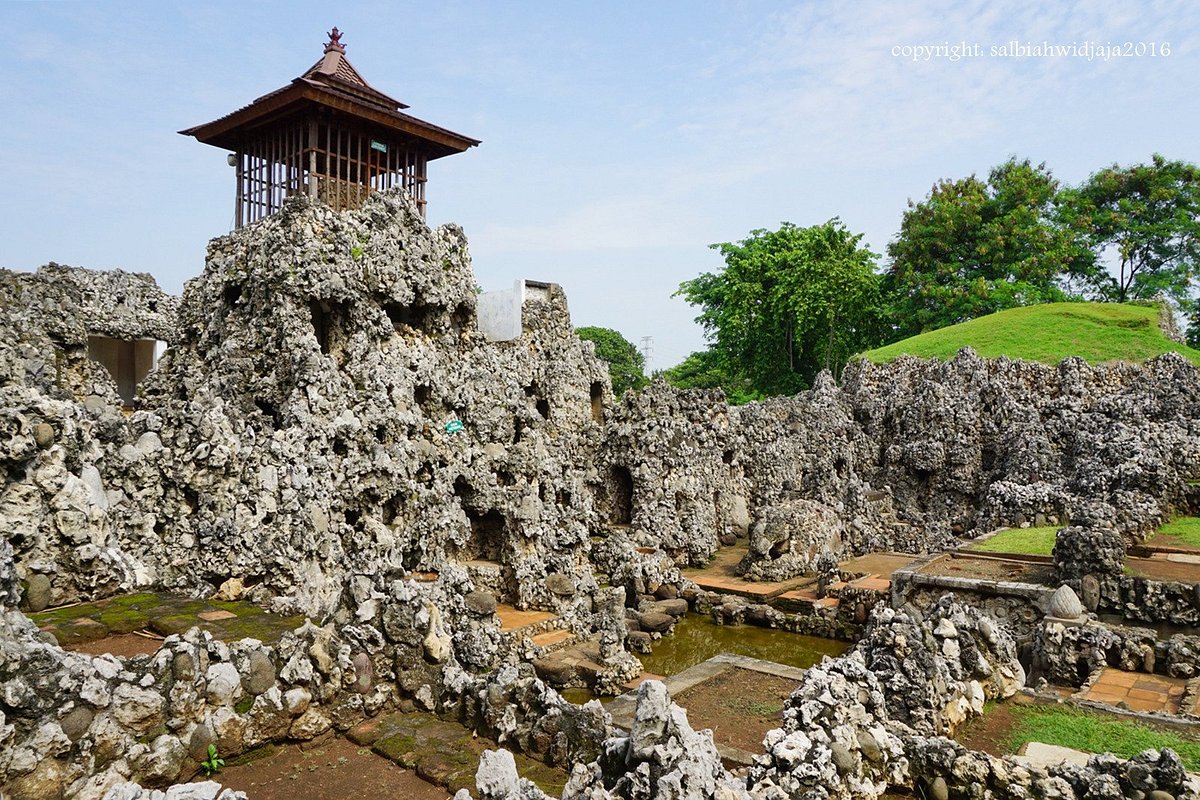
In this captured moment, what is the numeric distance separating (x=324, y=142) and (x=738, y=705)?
14583 mm

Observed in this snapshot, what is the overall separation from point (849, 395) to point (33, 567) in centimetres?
2533

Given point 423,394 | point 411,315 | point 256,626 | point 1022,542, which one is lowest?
point 1022,542

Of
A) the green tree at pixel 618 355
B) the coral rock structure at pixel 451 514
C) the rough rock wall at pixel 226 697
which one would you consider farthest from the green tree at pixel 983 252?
the rough rock wall at pixel 226 697

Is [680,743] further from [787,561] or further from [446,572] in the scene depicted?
[787,561]

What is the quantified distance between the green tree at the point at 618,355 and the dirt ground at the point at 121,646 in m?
43.6

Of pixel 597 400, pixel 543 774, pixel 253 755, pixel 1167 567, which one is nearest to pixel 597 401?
pixel 597 400

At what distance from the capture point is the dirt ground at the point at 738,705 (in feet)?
28.6

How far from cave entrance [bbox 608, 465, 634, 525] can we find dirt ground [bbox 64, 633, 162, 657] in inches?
562

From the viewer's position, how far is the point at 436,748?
6.17 metres

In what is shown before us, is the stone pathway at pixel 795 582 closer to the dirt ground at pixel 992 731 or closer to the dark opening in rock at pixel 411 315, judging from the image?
the dirt ground at pixel 992 731

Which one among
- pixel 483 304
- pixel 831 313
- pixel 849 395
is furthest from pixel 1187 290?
pixel 483 304

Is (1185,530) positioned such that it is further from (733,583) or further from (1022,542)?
(733,583)

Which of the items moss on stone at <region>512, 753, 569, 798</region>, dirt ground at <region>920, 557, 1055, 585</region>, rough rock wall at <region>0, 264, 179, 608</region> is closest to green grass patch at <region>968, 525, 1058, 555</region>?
dirt ground at <region>920, 557, 1055, 585</region>

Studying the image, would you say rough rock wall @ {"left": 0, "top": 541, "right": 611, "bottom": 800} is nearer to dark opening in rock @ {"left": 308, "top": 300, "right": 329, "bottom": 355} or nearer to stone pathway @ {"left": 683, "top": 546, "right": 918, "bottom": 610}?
dark opening in rock @ {"left": 308, "top": 300, "right": 329, "bottom": 355}
